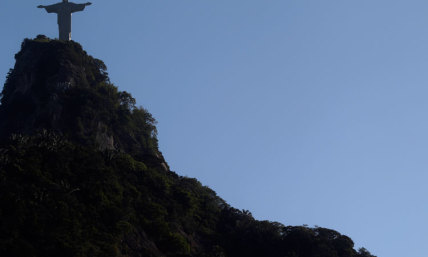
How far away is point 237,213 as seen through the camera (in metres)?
64.8

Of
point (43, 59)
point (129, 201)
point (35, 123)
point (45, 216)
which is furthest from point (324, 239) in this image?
point (43, 59)

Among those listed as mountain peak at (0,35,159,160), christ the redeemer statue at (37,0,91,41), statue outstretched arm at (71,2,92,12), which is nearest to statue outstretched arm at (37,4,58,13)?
christ the redeemer statue at (37,0,91,41)

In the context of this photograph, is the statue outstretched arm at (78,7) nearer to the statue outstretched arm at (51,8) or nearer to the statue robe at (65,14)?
the statue robe at (65,14)

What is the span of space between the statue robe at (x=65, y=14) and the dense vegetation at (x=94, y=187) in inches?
91.1

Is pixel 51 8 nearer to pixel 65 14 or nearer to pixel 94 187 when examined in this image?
pixel 65 14

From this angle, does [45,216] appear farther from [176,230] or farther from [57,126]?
[57,126]

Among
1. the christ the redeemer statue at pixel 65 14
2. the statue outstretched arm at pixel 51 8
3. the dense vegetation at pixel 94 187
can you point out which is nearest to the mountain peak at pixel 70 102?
the dense vegetation at pixel 94 187

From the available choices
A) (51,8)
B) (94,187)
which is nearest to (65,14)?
(51,8)

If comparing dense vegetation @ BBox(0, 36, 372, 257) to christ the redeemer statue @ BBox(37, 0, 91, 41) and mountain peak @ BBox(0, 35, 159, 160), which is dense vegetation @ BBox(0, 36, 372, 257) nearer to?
mountain peak @ BBox(0, 35, 159, 160)

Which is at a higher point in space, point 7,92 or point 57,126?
point 7,92

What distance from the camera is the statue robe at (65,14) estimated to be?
80562 millimetres

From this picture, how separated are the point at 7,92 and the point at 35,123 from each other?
12.2 m

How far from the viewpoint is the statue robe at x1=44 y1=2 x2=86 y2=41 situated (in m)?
80.6

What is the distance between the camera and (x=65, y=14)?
80562mm
